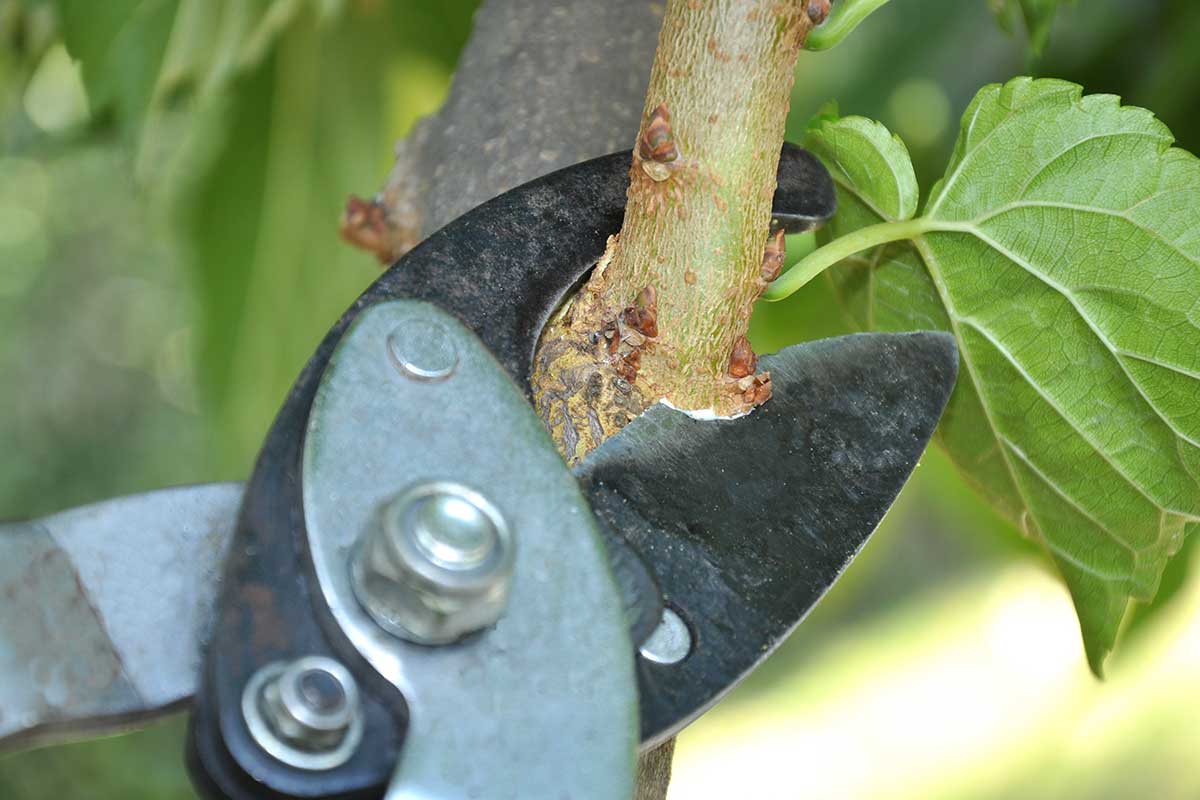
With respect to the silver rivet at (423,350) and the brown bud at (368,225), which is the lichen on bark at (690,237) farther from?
the brown bud at (368,225)

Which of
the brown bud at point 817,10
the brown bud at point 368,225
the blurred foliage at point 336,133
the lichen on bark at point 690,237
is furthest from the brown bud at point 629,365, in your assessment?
the blurred foliage at point 336,133

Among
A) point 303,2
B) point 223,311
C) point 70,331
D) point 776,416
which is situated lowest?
point 70,331

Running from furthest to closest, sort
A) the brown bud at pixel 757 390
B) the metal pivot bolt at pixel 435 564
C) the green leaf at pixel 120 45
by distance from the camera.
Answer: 1. the green leaf at pixel 120 45
2. the brown bud at pixel 757 390
3. the metal pivot bolt at pixel 435 564

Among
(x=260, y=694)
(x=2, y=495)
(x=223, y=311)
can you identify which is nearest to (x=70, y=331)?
(x=2, y=495)

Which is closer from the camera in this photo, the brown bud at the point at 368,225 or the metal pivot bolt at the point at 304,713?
the metal pivot bolt at the point at 304,713

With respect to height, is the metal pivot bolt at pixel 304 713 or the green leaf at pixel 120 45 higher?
Result: the metal pivot bolt at pixel 304 713

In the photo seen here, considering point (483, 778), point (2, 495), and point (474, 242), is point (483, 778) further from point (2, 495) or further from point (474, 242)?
point (2, 495)
